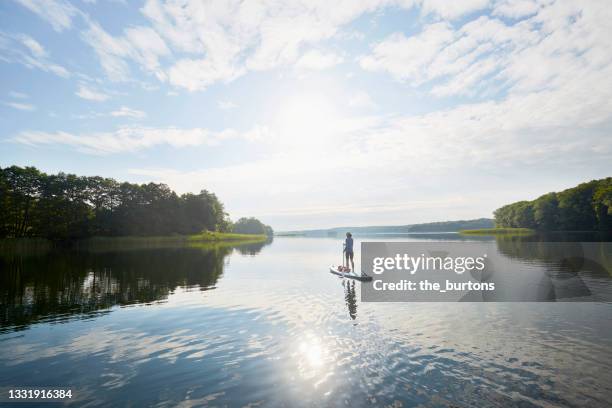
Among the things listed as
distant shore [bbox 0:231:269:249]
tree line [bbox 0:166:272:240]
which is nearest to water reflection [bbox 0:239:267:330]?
distant shore [bbox 0:231:269:249]

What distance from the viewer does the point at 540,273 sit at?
3444cm

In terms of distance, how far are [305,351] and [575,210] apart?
17369cm

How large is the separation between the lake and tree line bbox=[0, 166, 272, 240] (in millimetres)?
106945

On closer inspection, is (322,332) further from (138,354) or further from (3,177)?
(3,177)

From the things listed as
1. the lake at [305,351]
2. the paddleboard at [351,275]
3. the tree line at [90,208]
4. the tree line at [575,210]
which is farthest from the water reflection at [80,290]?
the tree line at [575,210]

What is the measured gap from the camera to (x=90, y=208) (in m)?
122

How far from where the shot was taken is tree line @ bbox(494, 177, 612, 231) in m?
131

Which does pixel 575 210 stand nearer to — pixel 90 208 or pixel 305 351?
pixel 305 351

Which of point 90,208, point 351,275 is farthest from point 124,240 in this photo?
point 351,275

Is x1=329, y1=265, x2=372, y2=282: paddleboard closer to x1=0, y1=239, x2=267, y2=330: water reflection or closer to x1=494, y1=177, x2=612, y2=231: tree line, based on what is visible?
x1=0, y1=239, x2=267, y2=330: water reflection

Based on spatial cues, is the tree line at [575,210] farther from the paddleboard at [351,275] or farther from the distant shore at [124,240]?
the distant shore at [124,240]

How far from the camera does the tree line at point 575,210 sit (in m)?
131

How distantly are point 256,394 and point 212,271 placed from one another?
3316cm

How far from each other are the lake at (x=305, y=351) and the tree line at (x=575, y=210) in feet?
464
